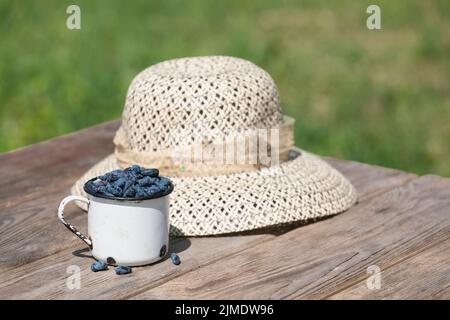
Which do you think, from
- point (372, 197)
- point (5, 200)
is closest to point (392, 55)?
point (372, 197)

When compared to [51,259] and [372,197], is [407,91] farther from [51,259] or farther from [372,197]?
[51,259]

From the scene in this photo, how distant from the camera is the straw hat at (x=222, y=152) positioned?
1.92 m

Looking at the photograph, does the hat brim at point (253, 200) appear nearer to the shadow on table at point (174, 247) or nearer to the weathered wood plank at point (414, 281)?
the shadow on table at point (174, 247)

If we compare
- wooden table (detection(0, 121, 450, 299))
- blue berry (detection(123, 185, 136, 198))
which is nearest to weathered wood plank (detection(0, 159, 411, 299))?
wooden table (detection(0, 121, 450, 299))

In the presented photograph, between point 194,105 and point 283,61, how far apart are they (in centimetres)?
259

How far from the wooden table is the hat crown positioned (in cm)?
24

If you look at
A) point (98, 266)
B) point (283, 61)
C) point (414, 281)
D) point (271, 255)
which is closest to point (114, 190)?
point (98, 266)

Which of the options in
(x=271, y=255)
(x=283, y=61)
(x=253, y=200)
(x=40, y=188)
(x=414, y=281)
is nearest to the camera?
(x=414, y=281)

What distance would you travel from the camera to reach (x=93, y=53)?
459 centimetres

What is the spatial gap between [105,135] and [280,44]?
2.19 meters

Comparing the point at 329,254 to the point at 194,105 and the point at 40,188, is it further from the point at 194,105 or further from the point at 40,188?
the point at 40,188

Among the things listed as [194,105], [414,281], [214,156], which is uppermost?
[194,105]

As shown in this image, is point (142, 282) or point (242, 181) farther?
point (242, 181)

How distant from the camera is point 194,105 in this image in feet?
6.56
